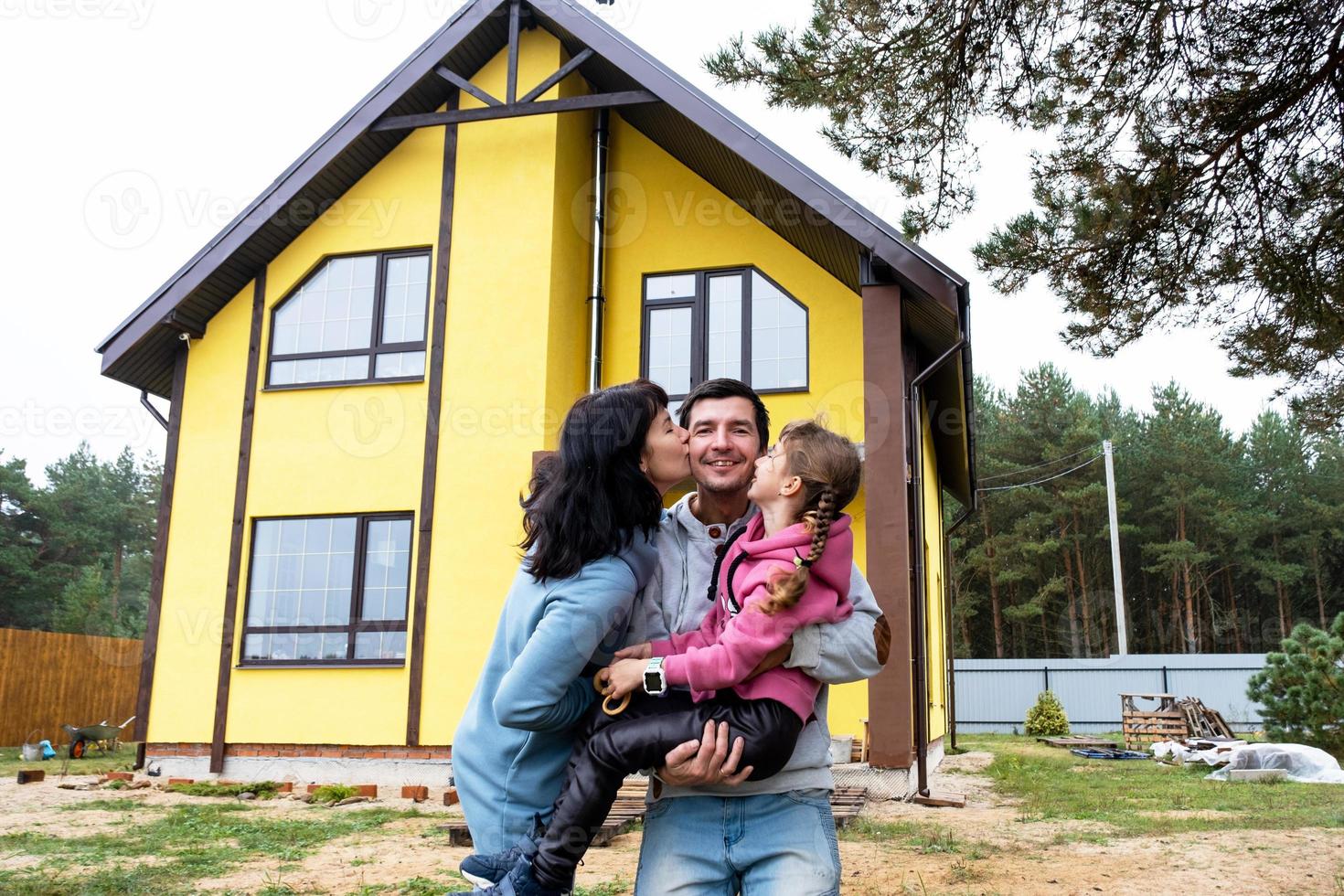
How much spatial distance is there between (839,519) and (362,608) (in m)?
9.69

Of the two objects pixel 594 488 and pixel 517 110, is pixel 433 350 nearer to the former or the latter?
pixel 517 110

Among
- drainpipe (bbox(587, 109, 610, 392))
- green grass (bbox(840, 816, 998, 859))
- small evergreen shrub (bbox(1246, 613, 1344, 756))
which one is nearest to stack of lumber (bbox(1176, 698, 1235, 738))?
small evergreen shrub (bbox(1246, 613, 1344, 756))

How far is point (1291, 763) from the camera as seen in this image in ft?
39.4

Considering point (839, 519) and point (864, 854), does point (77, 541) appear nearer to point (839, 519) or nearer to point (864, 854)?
point (864, 854)

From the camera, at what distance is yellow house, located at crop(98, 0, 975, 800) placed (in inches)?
428

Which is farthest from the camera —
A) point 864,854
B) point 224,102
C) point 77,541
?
point 77,541

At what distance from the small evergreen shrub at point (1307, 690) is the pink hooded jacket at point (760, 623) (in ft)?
51.9

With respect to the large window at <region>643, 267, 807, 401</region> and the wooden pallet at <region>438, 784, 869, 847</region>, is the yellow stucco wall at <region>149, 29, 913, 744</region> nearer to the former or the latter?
the large window at <region>643, 267, 807, 401</region>

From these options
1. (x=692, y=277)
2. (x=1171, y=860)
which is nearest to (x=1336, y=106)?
(x=1171, y=860)

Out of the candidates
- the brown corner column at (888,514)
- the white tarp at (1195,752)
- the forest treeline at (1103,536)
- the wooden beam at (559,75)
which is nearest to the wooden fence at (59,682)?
the wooden beam at (559,75)

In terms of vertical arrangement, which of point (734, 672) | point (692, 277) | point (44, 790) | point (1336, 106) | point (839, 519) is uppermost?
point (692, 277)

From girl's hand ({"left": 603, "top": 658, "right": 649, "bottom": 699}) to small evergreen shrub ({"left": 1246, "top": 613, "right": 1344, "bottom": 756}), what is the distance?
16056 mm

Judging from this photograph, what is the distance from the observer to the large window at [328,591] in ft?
36.4

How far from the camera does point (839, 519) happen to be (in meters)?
2.29
